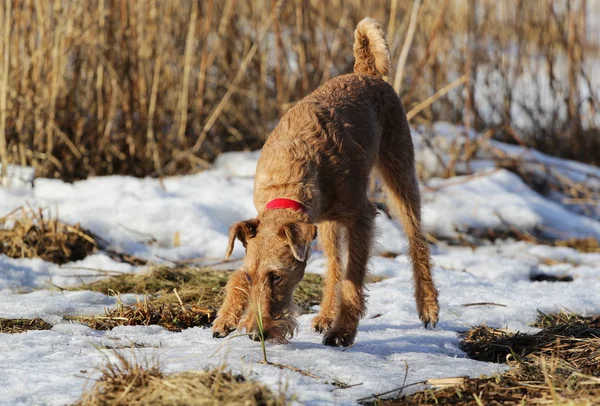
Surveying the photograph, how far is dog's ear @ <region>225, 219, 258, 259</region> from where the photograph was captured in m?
3.19

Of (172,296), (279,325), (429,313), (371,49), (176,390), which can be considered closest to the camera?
(176,390)

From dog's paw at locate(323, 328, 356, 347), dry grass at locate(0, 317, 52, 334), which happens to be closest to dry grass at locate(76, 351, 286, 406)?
dog's paw at locate(323, 328, 356, 347)

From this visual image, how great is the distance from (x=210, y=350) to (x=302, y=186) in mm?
873

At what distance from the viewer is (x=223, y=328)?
3258 mm

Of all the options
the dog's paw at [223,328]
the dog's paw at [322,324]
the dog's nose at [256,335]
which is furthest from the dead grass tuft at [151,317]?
the dog's nose at [256,335]

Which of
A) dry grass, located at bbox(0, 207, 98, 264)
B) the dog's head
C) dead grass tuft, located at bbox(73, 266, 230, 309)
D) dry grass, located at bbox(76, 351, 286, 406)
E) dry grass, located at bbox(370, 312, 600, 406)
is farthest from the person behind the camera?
dry grass, located at bbox(0, 207, 98, 264)

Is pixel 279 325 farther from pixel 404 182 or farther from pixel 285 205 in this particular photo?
pixel 404 182

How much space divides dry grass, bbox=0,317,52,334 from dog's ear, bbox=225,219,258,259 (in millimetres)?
983

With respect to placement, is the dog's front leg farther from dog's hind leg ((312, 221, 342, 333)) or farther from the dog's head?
dog's hind leg ((312, 221, 342, 333))

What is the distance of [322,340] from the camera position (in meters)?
3.51

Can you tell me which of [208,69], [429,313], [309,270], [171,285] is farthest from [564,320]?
[208,69]

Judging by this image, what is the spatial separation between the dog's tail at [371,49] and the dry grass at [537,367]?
1764mm

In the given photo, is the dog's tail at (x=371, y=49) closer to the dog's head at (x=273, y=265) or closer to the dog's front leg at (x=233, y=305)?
the dog's head at (x=273, y=265)

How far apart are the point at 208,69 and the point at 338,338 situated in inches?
184
